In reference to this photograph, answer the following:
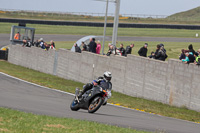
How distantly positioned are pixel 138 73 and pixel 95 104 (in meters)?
8.81

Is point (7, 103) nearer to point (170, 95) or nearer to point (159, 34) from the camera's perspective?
point (170, 95)

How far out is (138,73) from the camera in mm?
22250

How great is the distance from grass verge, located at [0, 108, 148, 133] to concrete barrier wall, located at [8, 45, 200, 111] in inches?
339

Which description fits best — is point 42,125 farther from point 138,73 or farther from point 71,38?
point 71,38

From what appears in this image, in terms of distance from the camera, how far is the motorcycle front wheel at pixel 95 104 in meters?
13.4

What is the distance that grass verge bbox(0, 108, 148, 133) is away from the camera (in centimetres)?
924

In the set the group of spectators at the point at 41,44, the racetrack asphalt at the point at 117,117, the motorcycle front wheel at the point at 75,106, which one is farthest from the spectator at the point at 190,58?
the group of spectators at the point at 41,44

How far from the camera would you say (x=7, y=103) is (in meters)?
14.7

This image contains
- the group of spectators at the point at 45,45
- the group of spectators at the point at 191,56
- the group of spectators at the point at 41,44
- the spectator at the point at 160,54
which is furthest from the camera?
the group of spectators at the point at 41,44

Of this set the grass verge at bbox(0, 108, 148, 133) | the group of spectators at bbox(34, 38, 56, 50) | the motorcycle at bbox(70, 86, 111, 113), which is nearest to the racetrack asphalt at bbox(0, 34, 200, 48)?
the group of spectators at bbox(34, 38, 56, 50)

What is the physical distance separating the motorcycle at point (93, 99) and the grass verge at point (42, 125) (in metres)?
2.43

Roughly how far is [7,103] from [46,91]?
22.4 feet

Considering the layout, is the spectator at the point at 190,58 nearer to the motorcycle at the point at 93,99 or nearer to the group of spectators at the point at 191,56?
the group of spectators at the point at 191,56

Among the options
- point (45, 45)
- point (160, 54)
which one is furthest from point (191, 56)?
point (45, 45)
